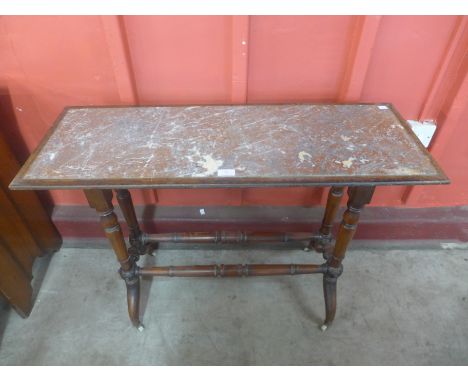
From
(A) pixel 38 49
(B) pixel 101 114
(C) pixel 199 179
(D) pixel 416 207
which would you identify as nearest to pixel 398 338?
(D) pixel 416 207

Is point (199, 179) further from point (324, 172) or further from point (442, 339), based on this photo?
point (442, 339)

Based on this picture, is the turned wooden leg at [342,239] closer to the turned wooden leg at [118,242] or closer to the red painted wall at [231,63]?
the red painted wall at [231,63]

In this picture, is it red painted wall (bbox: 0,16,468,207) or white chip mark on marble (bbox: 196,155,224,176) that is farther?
red painted wall (bbox: 0,16,468,207)

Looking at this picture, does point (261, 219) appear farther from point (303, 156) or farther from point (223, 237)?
point (303, 156)

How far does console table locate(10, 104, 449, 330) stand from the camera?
111cm

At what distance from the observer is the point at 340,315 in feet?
5.96

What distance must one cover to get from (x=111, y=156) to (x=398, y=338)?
A: 165 cm

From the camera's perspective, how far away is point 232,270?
67.2 inches

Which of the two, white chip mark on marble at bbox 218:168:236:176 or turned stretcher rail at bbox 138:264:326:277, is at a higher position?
white chip mark on marble at bbox 218:168:236:176

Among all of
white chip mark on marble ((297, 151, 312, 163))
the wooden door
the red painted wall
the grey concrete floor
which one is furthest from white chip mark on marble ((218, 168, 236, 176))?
the wooden door

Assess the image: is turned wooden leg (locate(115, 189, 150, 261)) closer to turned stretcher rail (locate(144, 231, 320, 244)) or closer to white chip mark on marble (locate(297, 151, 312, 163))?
turned stretcher rail (locate(144, 231, 320, 244))

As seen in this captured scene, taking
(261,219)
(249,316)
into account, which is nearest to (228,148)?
(261,219)

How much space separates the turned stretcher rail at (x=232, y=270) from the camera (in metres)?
1.69

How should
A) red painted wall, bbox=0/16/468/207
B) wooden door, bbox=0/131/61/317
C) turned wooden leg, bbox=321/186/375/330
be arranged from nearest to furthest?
turned wooden leg, bbox=321/186/375/330 → red painted wall, bbox=0/16/468/207 → wooden door, bbox=0/131/61/317
